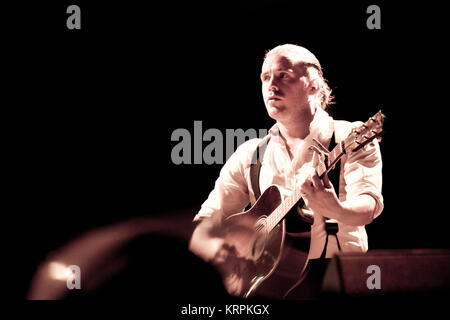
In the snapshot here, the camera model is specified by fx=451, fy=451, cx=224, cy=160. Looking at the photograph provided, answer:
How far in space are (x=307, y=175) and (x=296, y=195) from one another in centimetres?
Answer: 11

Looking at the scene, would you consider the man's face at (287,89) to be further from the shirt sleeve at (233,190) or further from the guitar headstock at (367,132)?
the guitar headstock at (367,132)

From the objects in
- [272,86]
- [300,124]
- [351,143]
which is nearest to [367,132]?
[351,143]

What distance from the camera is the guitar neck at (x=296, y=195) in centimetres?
164

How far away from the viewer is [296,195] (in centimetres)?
173

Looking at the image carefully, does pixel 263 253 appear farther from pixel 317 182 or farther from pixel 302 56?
pixel 302 56

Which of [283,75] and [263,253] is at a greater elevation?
[283,75]

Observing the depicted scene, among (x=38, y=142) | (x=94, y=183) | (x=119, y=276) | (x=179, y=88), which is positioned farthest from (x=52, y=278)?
(x=179, y=88)

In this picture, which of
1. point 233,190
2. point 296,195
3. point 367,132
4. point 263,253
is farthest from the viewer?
point 233,190

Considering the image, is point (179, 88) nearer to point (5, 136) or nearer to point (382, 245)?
point (5, 136)

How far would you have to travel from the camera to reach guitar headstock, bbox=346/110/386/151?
5.13 ft

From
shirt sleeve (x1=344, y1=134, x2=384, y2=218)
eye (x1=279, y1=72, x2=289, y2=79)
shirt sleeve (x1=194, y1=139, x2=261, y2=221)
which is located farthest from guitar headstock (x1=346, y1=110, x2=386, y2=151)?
shirt sleeve (x1=194, y1=139, x2=261, y2=221)

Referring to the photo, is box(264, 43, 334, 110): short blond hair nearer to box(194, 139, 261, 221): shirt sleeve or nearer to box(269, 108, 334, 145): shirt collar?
box(269, 108, 334, 145): shirt collar

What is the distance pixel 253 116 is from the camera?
2512mm

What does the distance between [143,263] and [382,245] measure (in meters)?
1.30
